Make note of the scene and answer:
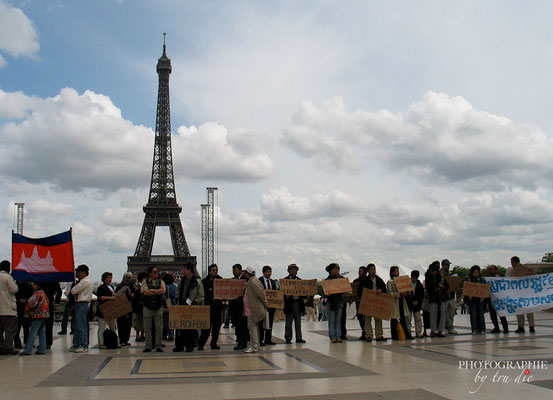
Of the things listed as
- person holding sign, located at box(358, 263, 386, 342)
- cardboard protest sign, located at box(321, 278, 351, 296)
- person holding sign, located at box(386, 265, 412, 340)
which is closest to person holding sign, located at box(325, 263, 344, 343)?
cardboard protest sign, located at box(321, 278, 351, 296)

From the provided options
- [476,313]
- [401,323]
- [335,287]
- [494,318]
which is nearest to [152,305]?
[335,287]

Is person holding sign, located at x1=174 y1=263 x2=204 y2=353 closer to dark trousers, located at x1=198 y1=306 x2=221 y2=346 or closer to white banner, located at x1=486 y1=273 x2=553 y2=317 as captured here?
dark trousers, located at x1=198 y1=306 x2=221 y2=346

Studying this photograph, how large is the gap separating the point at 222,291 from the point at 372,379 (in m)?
5.52

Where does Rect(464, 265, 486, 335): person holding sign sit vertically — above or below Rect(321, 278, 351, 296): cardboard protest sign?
below

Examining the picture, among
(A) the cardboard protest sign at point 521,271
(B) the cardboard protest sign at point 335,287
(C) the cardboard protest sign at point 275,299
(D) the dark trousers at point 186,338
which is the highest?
(A) the cardboard protest sign at point 521,271

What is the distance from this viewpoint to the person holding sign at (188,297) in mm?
12789

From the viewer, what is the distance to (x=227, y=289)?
13055 millimetres

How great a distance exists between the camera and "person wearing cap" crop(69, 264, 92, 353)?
12.8 meters

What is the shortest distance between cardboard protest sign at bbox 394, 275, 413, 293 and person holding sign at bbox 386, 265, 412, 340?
95 mm

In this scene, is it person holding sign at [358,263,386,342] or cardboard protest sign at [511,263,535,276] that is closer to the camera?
person holding sign at [358,263,386,342]

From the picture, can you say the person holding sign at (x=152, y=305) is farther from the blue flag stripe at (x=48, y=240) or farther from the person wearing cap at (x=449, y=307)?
the person wearing cap at (x=449, y=307)

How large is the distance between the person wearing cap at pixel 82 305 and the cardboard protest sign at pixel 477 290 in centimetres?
953

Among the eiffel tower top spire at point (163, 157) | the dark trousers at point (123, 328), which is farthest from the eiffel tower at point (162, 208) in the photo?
the dark trousers at point (123, 328)

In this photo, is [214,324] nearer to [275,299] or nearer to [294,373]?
[275,299]
